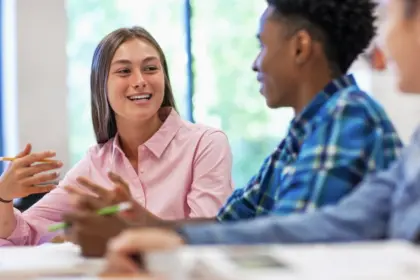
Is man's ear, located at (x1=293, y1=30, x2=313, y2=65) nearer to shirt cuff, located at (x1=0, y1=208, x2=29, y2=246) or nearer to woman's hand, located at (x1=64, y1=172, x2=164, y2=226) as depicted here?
woman's hand, located at (x1=64, y1=172, x2=164, y2=226)

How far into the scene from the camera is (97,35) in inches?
175

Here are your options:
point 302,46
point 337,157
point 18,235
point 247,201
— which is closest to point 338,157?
point 337,157

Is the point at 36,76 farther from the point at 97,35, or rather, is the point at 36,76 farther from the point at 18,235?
the point at 18,235

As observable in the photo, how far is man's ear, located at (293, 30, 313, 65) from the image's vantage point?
1.43 metres

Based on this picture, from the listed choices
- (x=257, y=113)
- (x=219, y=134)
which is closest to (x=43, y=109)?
(x=257, y=113)

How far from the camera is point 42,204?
87.7 inches

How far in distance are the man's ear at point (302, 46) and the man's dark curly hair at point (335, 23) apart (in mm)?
12

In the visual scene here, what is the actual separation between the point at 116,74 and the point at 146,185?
15.6 inches

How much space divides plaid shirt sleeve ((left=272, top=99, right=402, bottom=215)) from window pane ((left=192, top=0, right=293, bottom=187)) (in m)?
3.51

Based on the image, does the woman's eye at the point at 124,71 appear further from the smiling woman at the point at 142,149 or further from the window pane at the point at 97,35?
the window pane at the point at 97,35

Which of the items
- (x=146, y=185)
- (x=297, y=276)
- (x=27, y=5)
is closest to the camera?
(x=297, y=276)

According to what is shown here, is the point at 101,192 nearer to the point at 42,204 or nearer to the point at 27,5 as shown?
the point at 42,204

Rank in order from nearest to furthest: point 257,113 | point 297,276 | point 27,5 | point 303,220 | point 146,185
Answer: point 297,276
point 303,220
point 146,185
point 27,5
point 257,113

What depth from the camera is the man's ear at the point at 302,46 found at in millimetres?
1431
